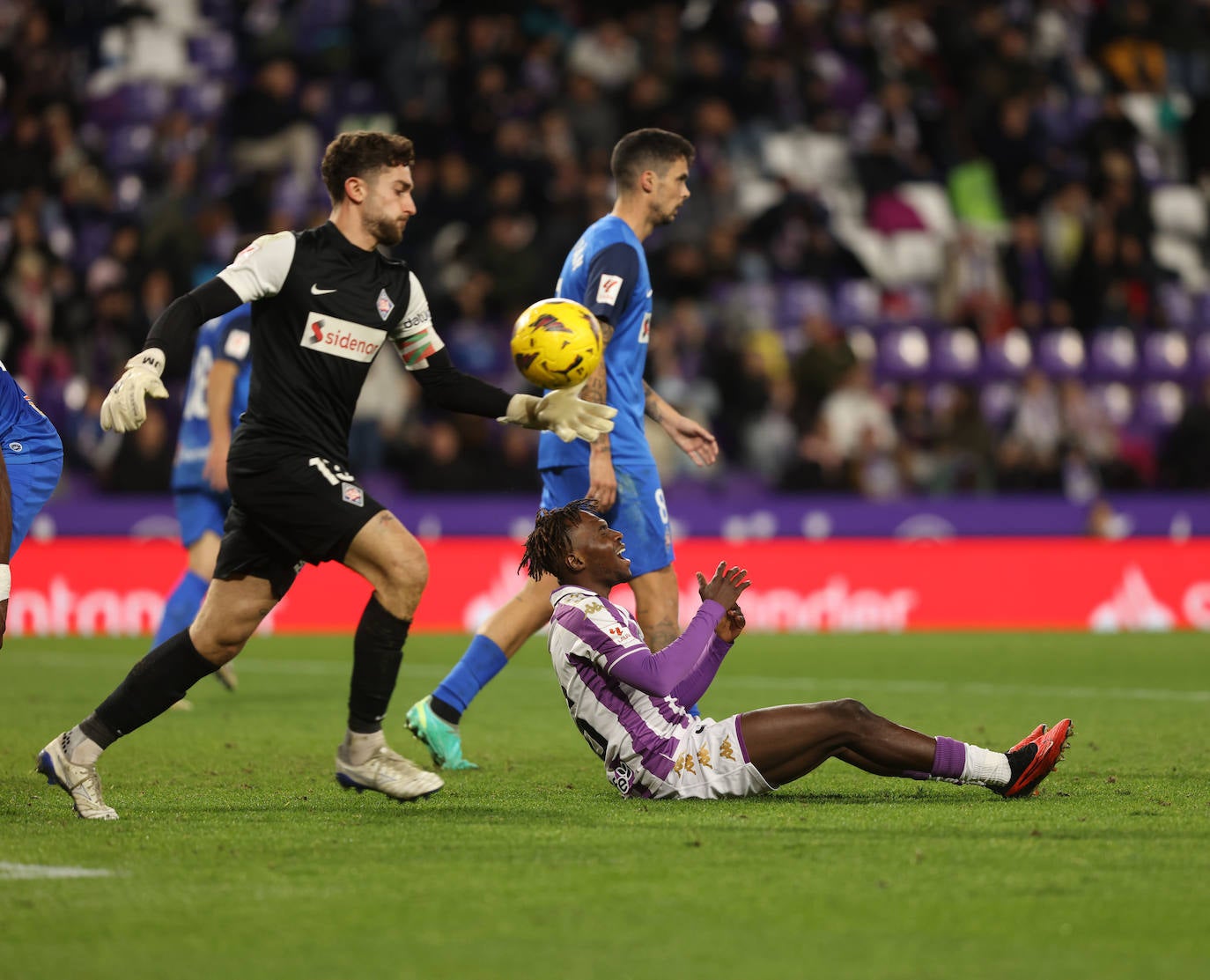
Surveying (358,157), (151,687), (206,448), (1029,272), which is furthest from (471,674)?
(1029,272)

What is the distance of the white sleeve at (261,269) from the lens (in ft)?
18.8

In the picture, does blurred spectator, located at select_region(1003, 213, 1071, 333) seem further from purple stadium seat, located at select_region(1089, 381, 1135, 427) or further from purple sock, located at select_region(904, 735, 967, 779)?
purple sock, located at select_region(904, 735, 967, 779)

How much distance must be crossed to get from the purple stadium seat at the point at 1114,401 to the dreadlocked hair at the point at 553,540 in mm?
12578

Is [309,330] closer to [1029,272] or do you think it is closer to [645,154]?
[645,154]

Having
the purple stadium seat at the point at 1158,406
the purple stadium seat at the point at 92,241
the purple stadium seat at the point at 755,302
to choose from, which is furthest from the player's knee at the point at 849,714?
the purple stadium seat at the point at 1158,406

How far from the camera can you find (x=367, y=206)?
6.08 metres

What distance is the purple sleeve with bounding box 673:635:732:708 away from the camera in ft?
18.6

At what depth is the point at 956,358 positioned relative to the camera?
57.5 ft

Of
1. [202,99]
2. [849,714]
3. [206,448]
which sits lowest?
[849,714]

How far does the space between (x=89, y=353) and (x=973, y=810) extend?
39.5 feet

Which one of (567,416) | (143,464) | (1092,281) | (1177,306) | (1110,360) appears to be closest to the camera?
(567,416)

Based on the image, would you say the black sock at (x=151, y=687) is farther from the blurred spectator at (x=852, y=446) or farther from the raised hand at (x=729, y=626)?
the blurred spectator at (x=852, y=446)

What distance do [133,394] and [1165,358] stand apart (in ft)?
48.2

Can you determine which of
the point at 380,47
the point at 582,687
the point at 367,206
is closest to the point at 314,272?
the point at 367,206
